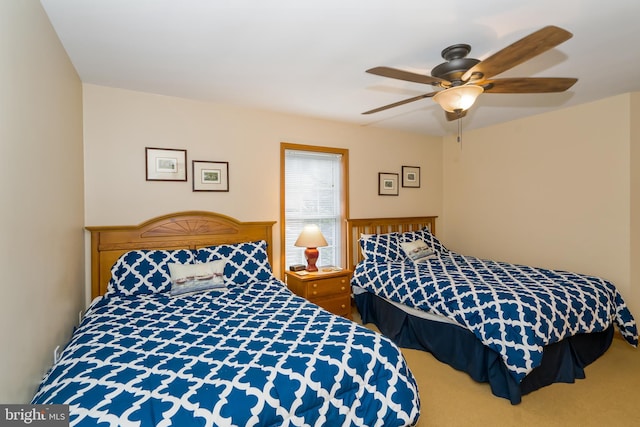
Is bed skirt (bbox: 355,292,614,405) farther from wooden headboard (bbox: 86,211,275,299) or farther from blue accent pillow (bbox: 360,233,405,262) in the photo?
wooden headboard (bbox: 86,211,275,299)

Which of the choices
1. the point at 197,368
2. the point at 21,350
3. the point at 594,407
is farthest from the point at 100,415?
the point at 594,407

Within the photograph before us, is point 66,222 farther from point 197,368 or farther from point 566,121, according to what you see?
point 566,121

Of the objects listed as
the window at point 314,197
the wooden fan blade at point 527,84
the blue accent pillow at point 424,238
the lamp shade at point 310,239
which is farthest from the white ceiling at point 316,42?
the blue accent pillow at point 424,238

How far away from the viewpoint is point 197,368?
4.66 feet

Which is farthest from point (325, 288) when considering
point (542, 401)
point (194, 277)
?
point (542, 401)

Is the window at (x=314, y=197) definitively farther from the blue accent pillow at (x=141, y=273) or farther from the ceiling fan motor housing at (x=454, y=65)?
the ceiling fan motor housing at (x=454, y=65)

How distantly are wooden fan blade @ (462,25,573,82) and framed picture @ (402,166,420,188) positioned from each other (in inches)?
103

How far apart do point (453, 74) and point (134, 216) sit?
286cm

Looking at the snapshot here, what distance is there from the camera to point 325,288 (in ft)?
11.1

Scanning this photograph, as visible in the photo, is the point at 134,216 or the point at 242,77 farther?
the point at 134,216

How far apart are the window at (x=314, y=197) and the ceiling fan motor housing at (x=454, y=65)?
6.57 feet

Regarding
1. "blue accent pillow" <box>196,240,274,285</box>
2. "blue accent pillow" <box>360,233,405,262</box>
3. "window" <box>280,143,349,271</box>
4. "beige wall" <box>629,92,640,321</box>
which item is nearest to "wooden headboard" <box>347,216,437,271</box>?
"window" <box>280,143,349,271</box>

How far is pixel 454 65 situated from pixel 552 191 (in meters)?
2.66

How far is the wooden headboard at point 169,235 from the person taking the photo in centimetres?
279
